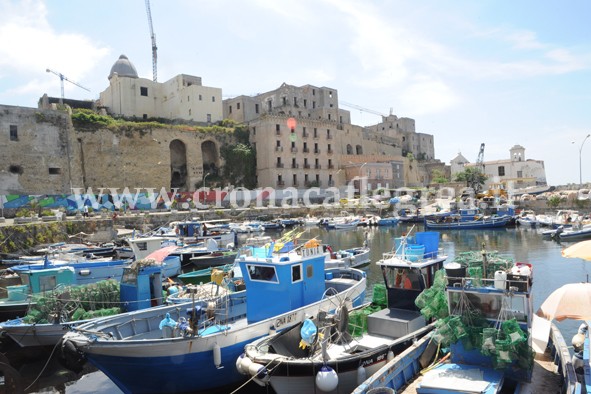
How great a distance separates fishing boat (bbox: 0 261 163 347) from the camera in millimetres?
10844

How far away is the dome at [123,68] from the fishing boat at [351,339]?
49499 millimetres

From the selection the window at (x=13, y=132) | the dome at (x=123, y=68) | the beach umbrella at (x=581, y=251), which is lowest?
the beach umbrella at (x=581, y=251)

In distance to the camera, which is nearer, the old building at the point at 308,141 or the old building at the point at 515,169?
the old building at the point at 308,141

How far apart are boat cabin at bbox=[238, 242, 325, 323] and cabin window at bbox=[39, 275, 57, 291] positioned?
734cm

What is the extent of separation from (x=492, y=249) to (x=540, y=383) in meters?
21.9

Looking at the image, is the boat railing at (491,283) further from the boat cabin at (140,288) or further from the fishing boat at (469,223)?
the fishing boat at (469,223)

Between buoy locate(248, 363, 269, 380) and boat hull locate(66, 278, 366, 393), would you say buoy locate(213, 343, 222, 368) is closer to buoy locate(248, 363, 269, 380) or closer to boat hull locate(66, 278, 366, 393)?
boat hull locate(66, 278, 366, 393)

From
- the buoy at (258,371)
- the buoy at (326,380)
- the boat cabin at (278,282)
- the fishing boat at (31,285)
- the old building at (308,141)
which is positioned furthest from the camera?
the old building at (308,141)

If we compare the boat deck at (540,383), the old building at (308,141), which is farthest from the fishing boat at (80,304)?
the old building at (308,141)

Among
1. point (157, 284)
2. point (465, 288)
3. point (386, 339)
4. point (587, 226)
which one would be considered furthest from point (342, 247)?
point (465, 288)

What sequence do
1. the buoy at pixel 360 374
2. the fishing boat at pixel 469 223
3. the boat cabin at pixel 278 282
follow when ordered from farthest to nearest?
the fishing boat at pixel 469 223
the boat cabin at pixel 278 282
the buoy at pixel 360 374

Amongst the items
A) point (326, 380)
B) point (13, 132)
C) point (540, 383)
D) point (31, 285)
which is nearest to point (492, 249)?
point (540, 383)

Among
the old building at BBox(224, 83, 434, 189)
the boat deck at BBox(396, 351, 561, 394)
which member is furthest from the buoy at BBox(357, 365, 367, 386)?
the old building at BBox(224, 83, 434, 189)

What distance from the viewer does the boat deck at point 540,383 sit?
670 centimetres
